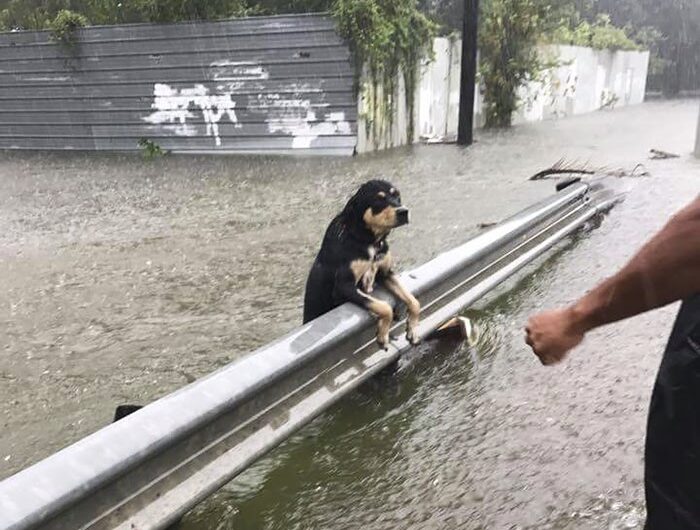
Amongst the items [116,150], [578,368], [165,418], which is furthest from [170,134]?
[165,418]

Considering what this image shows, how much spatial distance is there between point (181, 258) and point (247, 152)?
278 inches

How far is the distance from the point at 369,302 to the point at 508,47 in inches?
560

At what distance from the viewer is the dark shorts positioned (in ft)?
4.96

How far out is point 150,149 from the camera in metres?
13.2

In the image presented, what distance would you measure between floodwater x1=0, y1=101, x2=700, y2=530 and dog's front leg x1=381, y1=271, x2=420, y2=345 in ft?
1.06

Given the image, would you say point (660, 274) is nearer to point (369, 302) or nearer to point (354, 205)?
point (369, 302)

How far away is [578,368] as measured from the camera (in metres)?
3.51

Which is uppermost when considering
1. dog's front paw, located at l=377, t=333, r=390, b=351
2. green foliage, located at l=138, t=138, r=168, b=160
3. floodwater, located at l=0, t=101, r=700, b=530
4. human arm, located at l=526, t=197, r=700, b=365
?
human arm, located at l=526, t=197, r=700, b=365

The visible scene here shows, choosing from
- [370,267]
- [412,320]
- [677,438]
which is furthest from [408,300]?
[677,438]

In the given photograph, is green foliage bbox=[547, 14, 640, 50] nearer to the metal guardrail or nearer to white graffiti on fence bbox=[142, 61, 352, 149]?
white graffiti on fence bbox=[142, 61, 352, 149]

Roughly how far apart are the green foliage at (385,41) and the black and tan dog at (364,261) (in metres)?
8.77

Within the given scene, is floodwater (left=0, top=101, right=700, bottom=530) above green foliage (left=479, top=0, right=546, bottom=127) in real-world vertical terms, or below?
below

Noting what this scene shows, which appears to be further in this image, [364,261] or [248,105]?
[248,105]

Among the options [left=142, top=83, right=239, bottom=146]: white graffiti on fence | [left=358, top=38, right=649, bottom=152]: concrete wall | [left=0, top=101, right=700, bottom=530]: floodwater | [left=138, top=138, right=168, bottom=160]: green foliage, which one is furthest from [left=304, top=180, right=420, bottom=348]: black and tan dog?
[left=138, top=138, right=168, bottom=160]: green foliage
